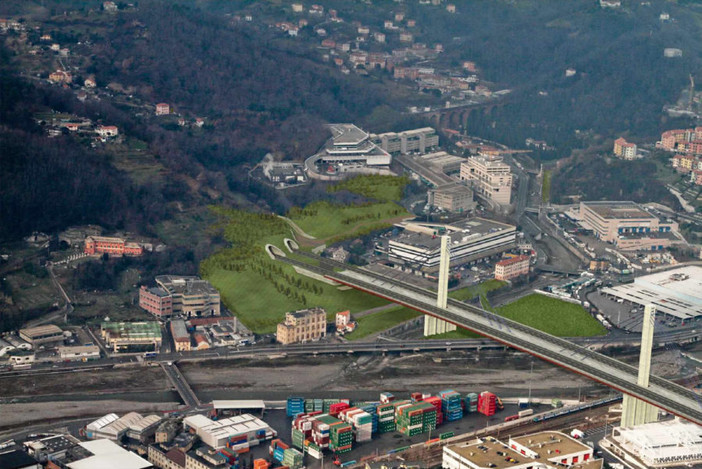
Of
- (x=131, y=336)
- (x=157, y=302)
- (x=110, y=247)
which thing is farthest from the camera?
(x=110, y=247)

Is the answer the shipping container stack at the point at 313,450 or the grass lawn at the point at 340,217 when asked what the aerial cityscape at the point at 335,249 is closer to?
the shipping container stack at the point at 313,450

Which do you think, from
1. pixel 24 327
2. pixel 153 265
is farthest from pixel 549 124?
pixel 24 327

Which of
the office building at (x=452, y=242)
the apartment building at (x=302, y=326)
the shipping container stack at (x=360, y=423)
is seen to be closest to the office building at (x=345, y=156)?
the office building at (x=452, y=242)

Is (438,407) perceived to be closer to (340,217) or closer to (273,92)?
(340,217)

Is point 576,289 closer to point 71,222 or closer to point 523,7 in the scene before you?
point 71,222

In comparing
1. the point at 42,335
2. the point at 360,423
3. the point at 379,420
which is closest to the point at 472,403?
the point at 379,420

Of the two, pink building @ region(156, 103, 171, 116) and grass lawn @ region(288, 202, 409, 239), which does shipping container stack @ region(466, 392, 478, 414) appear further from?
pink building @ region(156, 103, 171, 116)

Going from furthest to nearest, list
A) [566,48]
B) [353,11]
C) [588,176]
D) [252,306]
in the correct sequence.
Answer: [353,11] → [566,48] → [588,176] → [252,306]

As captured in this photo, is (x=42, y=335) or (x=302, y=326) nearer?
(x=42, y=335)
